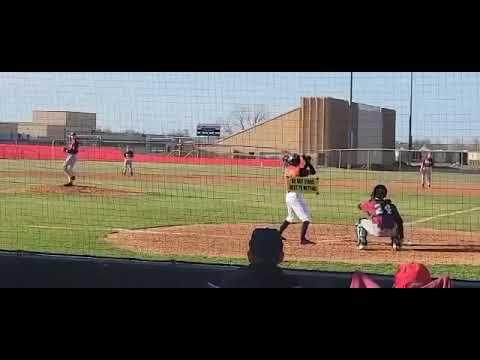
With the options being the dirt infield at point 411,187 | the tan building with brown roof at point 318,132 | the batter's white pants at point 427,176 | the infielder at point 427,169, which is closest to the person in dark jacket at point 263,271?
the tan building with brown roof at point 318,132

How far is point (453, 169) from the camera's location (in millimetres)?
14055

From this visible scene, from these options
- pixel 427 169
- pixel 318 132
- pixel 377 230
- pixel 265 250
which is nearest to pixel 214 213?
pixel 318 132

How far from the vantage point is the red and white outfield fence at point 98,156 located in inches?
407

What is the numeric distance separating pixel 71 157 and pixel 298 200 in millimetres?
5508

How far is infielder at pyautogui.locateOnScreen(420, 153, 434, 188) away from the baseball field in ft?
0.53

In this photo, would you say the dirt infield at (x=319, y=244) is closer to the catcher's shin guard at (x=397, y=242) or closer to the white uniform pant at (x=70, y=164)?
the catcher's shin guard at (x=397, y=242)

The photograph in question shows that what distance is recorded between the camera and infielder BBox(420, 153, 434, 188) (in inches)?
528

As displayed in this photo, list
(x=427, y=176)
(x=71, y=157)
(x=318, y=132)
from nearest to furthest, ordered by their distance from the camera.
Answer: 1. (x=318, y=132)
2. (x=71, y=157)
3. (x=427, y=176)

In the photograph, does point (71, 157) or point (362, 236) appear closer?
point (362, 236)

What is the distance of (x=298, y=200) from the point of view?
7.99m

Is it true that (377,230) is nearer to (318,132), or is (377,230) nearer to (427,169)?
(318,132)
